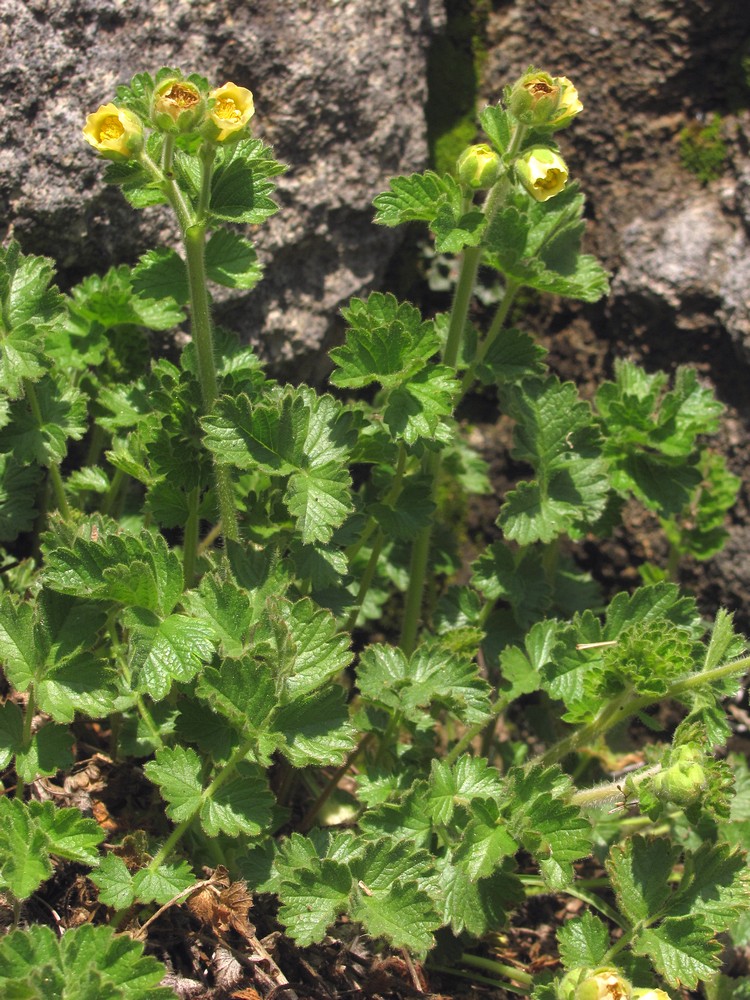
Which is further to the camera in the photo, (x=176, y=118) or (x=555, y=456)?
(x=555, y=456)

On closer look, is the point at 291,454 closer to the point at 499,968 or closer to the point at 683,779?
the point at 683,779

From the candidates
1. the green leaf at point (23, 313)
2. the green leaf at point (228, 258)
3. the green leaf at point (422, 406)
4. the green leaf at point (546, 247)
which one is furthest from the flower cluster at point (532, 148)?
the green leaf at point (23, 313)

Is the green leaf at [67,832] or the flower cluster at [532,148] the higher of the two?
the flower cluster at [532,148]

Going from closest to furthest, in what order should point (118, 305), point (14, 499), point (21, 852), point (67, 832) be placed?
point (21, 852), point (67, 832), point (14, 499), point (118, 305)

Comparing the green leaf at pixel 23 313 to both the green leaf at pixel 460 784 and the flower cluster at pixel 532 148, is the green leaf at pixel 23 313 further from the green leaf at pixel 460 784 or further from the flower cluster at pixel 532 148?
the green leaf at pixel 460 784

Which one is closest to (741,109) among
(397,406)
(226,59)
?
(226,59)

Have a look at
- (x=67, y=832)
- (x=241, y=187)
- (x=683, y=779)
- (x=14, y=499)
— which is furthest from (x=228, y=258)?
(x=683, y=779)

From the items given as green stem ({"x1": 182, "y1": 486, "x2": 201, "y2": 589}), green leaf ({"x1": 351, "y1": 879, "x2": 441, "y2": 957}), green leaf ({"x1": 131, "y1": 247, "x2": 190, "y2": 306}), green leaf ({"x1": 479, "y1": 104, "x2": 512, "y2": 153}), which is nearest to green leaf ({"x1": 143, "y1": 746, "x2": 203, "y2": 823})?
green leaf ({"x1": 351, "y1": 879, "x2": 441, "y2": 957})

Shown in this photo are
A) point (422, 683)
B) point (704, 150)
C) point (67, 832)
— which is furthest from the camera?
point (704, 150)
